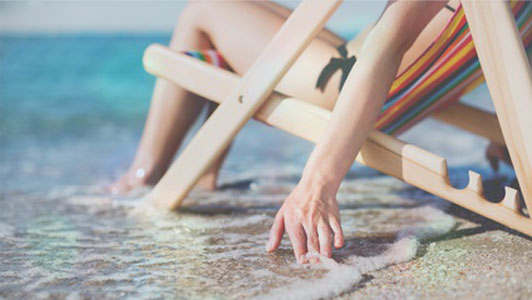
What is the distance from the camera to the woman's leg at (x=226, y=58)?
66.4 inches

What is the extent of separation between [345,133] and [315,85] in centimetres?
41

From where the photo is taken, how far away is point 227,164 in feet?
9.94

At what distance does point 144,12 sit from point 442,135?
1308 centimetres

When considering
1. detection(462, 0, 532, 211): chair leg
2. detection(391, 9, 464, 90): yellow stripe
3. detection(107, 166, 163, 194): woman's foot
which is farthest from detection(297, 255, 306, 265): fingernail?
detection(107, 166, 163, 194): woman's foot

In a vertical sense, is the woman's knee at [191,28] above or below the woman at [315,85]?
above

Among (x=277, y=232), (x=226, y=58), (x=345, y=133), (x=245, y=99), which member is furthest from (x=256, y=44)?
(x=277, y=232)

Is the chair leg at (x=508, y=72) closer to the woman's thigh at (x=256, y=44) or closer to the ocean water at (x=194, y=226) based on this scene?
the ocean water at (x=194, y=226)

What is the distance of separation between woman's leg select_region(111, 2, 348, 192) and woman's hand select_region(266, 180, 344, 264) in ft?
1.53

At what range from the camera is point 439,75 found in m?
1.56

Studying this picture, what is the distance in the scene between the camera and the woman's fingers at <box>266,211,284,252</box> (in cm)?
125

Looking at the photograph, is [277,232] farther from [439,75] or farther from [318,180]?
[439,75]

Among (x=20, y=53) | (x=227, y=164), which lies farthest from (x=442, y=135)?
(x=20, y=53)

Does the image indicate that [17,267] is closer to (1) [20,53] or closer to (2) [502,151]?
(2) [502,151]

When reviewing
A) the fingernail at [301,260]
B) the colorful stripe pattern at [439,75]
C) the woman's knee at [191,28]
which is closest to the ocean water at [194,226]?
the fingernail at [301,260]
